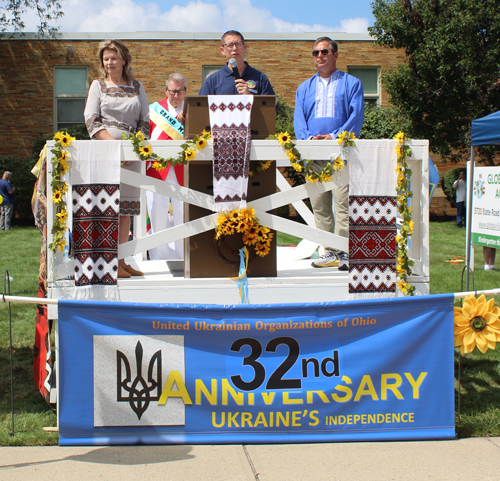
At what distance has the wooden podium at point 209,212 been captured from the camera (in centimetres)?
400

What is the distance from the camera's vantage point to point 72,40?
20438mm

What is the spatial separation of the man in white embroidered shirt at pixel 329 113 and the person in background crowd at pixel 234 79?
Answer: 0.35 m

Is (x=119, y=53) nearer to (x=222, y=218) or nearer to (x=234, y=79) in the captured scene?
(x=234, y=79)

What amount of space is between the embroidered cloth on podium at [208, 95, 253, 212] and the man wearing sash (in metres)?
1.97

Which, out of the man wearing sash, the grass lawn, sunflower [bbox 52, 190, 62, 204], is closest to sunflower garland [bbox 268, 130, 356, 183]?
sunflower [bbox 52, 190, 62, 204]

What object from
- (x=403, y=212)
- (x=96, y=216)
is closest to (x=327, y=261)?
(x=403, y=212)

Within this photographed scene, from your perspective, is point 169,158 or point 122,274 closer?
point 169,158

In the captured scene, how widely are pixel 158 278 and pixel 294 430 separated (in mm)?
1539

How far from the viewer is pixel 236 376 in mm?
3189

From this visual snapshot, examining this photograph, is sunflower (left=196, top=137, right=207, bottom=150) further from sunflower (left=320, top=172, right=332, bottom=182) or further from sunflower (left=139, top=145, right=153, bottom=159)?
sunflower (left=320, top=172, right=332, bottom=182)

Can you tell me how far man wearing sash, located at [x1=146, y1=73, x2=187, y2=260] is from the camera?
596 cm

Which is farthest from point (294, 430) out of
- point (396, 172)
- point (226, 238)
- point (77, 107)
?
point (77, 107)

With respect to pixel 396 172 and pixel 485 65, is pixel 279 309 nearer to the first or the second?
pixel 396 172

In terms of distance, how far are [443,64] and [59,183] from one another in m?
15.8
